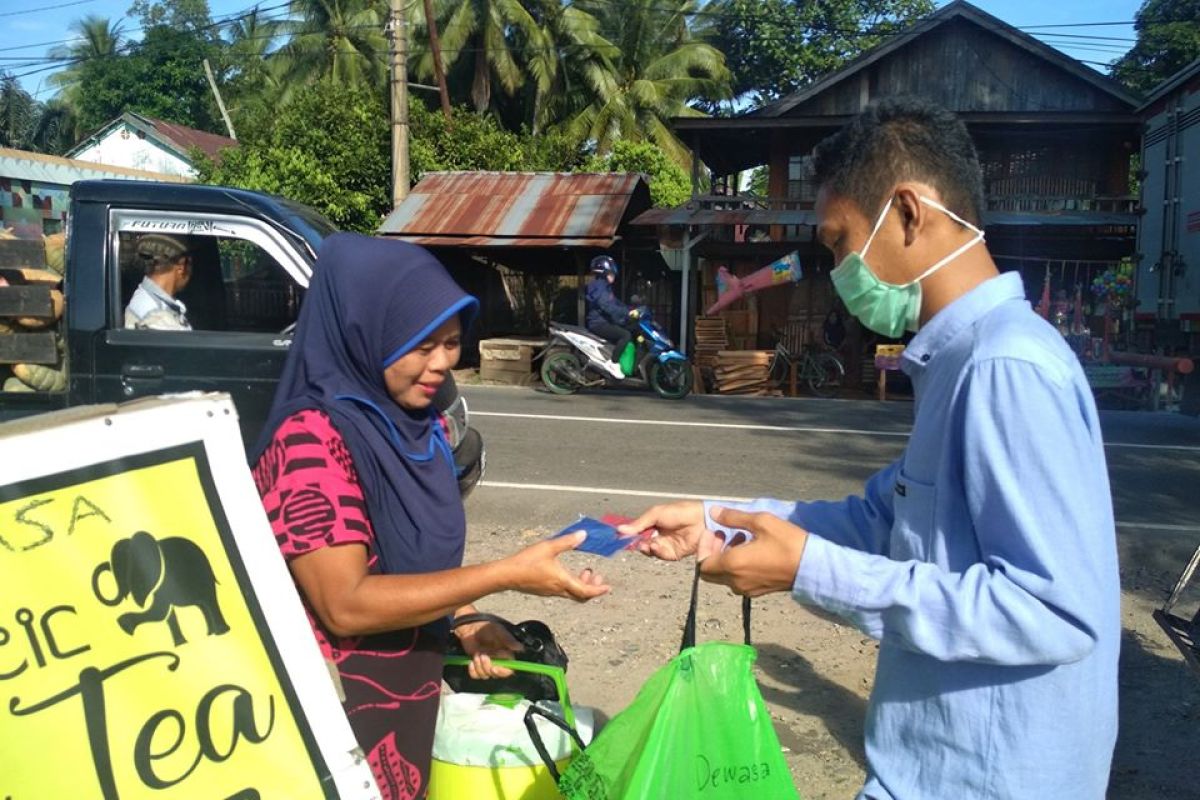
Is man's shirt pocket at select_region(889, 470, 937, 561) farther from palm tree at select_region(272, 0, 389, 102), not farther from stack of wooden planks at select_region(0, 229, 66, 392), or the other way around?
palm tree at select_region(272, 0, 389, 102)

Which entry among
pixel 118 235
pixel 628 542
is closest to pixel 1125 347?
pixel 118 235

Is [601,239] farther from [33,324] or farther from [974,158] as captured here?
[974,158]

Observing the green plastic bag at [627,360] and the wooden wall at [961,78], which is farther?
the wooden wall at [961,78]

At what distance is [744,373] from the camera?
15.4 m

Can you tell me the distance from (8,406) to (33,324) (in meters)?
0.43

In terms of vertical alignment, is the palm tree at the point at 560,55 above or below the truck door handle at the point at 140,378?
above

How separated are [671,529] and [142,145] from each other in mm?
39004

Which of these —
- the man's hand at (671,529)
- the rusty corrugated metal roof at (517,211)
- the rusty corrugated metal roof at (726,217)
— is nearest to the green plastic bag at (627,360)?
the rusty corrugated metal roof at (517,211)

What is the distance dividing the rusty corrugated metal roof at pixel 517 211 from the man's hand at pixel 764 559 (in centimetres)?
1458

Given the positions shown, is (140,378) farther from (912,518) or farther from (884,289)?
(912,518)

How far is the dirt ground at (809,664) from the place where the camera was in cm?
372

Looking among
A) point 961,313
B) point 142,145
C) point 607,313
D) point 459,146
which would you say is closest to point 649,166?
A: point 459,146

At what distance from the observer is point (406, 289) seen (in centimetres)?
193

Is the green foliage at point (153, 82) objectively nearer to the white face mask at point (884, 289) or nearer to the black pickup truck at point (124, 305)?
the black pickup truck at point (124, 305)
